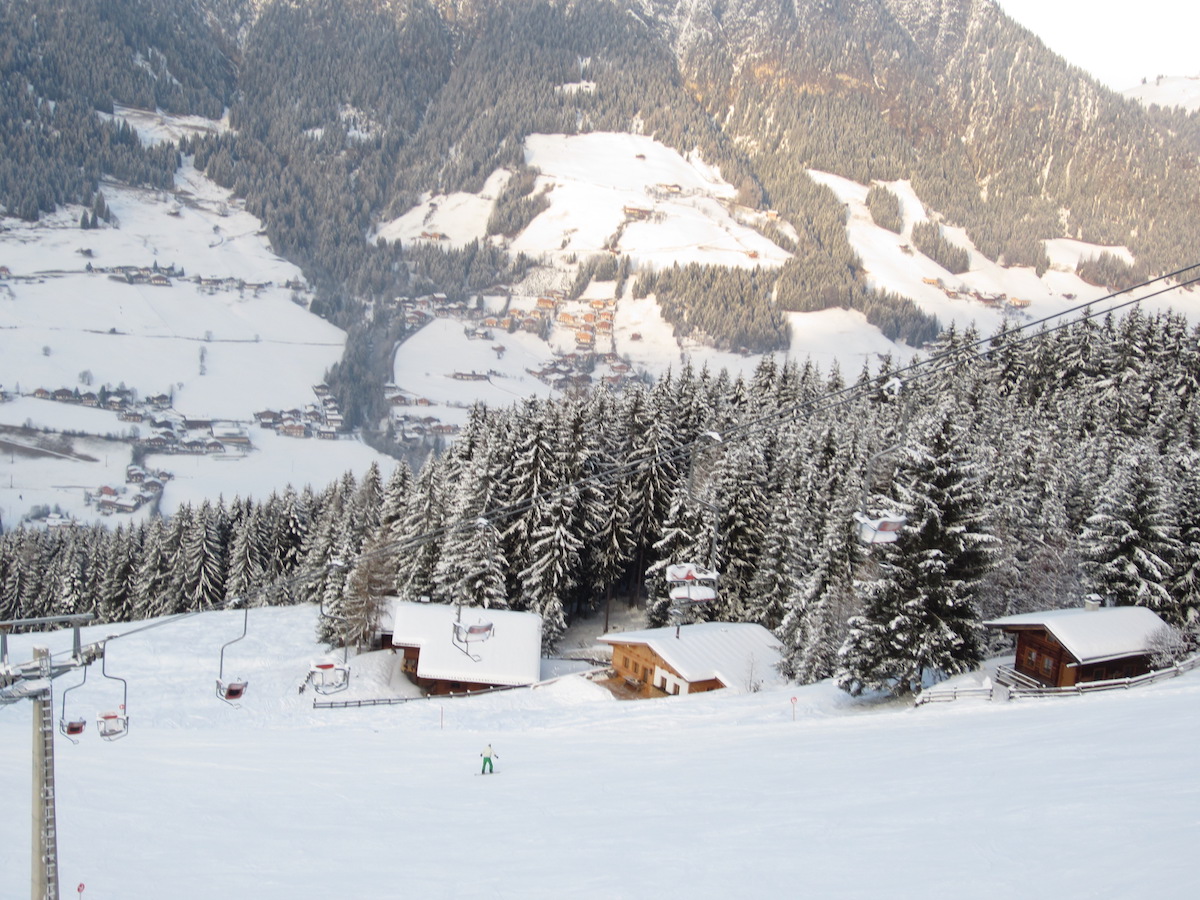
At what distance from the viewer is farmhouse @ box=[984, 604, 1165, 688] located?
2419 cm

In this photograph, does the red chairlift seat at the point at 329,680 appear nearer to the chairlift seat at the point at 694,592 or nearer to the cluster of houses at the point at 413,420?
the chairlift seat at the point at 694,592

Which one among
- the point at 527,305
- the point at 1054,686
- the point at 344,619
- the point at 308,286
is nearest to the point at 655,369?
the point at 527,305

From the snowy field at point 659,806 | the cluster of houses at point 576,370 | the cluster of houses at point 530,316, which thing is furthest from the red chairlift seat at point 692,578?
the cluster of houses at point 530,316

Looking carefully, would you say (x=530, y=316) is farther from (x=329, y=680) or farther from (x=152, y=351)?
(x=329, y=680)

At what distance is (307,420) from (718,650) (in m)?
116

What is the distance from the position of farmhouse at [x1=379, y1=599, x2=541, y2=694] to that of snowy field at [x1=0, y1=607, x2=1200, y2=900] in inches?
353

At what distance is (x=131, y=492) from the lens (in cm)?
11269

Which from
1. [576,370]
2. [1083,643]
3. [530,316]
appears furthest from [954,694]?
[530,316]

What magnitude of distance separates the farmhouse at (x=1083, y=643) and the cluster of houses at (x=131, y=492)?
107 m

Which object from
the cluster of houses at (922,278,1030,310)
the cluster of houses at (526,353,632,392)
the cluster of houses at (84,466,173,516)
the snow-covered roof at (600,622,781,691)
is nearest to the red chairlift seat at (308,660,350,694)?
the snow-covered roof at (600,622,781,691)

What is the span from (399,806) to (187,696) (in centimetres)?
2095

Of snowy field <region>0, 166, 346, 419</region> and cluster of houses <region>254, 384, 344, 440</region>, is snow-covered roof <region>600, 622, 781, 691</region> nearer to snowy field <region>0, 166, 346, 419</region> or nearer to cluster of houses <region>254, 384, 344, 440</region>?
cluster of houses <region>254, 384, 344, 440</region>

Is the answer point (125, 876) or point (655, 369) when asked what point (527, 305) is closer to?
point (655, 369)

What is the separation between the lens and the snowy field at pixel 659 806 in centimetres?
1059
